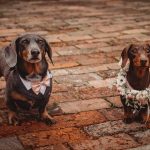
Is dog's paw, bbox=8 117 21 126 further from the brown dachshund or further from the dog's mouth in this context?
the brown dachshund

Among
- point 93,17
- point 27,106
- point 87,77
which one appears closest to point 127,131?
point 27,106

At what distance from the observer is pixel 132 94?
4.35 metres

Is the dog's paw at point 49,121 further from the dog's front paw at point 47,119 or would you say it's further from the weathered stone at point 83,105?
the weathered stone at point 83,105

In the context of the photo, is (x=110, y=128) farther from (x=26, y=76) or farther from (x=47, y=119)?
(x=26, y=76)

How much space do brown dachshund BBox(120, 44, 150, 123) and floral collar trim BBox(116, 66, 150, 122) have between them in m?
0.04

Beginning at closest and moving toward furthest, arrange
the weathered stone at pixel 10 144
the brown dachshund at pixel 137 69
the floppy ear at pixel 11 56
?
the weathered stone at pixel 10 144 < the brown dachshund at pixel 137 69 < the floppy ear at pixel 11 56

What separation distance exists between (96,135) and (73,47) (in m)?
3.59

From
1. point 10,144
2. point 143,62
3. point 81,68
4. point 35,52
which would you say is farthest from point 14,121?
point 81,68

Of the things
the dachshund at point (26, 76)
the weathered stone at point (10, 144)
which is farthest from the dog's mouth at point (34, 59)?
the weathered stone at point (10, 144)

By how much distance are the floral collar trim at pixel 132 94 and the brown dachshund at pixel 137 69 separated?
4 centimetres

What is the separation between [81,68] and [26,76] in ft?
7.22

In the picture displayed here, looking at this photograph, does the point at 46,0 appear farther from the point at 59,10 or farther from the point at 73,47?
the point at 73,47

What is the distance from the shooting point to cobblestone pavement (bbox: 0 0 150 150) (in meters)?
4.23

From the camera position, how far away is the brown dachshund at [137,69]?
4156 millimetres
